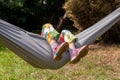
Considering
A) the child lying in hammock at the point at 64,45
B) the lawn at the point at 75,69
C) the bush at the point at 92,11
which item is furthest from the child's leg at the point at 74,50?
the bush at the point at 92,11

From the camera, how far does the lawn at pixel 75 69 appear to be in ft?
18.6

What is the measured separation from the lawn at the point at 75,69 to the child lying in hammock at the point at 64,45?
157 centimetres

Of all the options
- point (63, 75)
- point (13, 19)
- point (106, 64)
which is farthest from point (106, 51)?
point (13, 19)

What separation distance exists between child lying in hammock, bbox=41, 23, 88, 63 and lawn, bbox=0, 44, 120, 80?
1.57 m

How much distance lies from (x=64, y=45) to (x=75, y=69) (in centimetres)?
221

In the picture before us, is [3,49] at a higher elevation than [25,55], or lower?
lower

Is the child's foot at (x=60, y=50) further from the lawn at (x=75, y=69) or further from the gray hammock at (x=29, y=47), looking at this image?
the lawn at (x=75, y=69)

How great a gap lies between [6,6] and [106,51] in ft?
7.74

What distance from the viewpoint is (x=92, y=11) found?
7234 millimetres

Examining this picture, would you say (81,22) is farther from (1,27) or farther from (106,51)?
(1,27)

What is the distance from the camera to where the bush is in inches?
277

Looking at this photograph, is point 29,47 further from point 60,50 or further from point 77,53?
point 77,53

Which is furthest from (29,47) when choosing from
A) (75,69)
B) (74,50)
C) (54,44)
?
(75,69)

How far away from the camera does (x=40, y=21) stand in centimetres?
948
